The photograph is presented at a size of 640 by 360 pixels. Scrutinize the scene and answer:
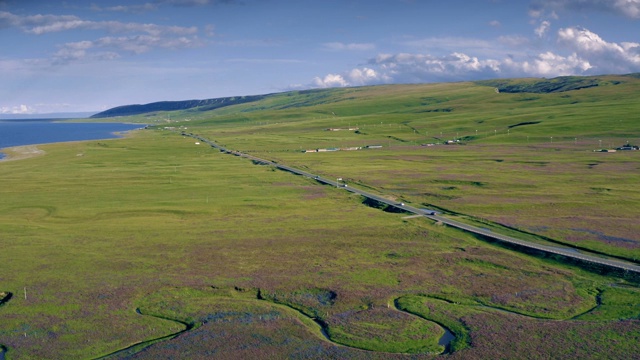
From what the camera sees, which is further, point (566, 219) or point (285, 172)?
point (285, 172)

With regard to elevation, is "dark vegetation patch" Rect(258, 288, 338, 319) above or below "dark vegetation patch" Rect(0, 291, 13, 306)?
below

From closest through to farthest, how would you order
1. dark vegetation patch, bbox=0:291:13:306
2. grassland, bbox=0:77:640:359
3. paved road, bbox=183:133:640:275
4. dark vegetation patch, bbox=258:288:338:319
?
grassland, bbox=0:77:640:359 → dark vegetation patch, bbox=258:288:338:319 → dark vegetation patch, bbox=0:291:13:306 → paved road, bbox=183:133:640:275

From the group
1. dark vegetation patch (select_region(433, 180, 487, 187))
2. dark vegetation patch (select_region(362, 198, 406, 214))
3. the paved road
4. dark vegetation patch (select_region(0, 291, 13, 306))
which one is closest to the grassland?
dark vegetation patch (select_region(0, 291, 13, 306))

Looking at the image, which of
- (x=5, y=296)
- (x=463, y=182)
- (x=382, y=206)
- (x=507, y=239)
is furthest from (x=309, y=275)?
(x=463, y=182)

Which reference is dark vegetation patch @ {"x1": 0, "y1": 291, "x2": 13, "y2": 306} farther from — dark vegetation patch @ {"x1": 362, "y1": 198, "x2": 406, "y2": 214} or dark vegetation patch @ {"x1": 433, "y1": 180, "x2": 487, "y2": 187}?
dark vegetation patch @ {"x1": 433, "y1": 180, "x2": 487, "y2": 187}

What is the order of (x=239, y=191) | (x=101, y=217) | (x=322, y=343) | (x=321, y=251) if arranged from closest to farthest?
(x=322, y=343) < (x=321, y=251) < (x=101, y=217) < (x=239, y=191)

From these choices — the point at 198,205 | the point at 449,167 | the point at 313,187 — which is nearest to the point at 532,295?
the point at 198,205

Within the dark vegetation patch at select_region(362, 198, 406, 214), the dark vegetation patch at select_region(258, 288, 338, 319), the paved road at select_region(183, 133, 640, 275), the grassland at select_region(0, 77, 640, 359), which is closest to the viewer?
the grassland at select_region(0, 77, 640, 359)

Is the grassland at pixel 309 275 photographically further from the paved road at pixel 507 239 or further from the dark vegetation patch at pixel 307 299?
the paved road at pixel 507 239

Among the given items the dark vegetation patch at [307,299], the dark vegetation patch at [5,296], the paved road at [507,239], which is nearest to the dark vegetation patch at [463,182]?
the paved road at [507,239]

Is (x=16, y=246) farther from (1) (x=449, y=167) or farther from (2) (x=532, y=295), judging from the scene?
(1) (x=449, y=167)

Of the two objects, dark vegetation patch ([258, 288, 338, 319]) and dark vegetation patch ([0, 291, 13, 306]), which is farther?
dark vegetation patch ([0, 291, 13, 306])
